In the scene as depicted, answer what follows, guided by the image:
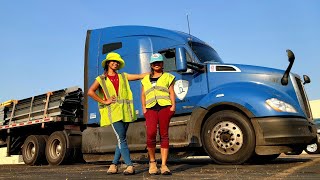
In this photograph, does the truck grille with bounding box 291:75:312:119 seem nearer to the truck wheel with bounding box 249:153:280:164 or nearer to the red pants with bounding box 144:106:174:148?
Answer: the truck wheel with bounding box 249:153:280:164

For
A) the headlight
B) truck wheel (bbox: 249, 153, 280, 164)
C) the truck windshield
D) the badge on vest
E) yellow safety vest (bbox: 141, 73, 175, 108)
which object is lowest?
truck wheel (bbox: 249, 153, 280, 164)

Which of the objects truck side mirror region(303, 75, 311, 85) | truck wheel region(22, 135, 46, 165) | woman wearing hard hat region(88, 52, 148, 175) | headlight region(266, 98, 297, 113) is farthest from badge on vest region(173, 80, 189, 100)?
truck wheel region(22, 135, 46, 165)

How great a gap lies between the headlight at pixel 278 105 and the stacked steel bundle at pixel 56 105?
5.26 metres

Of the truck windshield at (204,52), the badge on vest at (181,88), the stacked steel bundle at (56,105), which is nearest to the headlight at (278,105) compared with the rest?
the badge on vest at (181,88)

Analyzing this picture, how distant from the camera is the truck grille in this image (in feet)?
21.1

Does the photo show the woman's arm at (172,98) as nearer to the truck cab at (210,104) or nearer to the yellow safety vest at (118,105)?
the yellow safety vest at (118,105)

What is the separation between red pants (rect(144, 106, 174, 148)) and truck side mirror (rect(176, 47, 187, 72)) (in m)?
1.82

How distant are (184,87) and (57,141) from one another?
421 cm

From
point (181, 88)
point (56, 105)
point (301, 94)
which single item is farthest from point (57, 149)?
point (301, 94)

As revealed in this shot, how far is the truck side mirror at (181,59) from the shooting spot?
21.2 ft

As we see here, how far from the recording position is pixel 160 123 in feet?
15.6

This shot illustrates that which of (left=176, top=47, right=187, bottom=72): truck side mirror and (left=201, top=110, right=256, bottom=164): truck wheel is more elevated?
(left=176, top=47, right=187, bottom=72): truck side mirror

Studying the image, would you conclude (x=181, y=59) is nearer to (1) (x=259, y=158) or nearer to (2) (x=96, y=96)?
(2) (x=96, y=96)

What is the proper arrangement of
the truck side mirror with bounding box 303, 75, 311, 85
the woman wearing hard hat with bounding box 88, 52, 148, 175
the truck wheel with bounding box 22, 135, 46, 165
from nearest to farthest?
the woman wearing hard hat with bounding box 88, 52, 148, 175 → the truck side mirror with bounding box 303, 75, 311, 85 → the truck wheel with bounding box 22, 135, 46, 165
